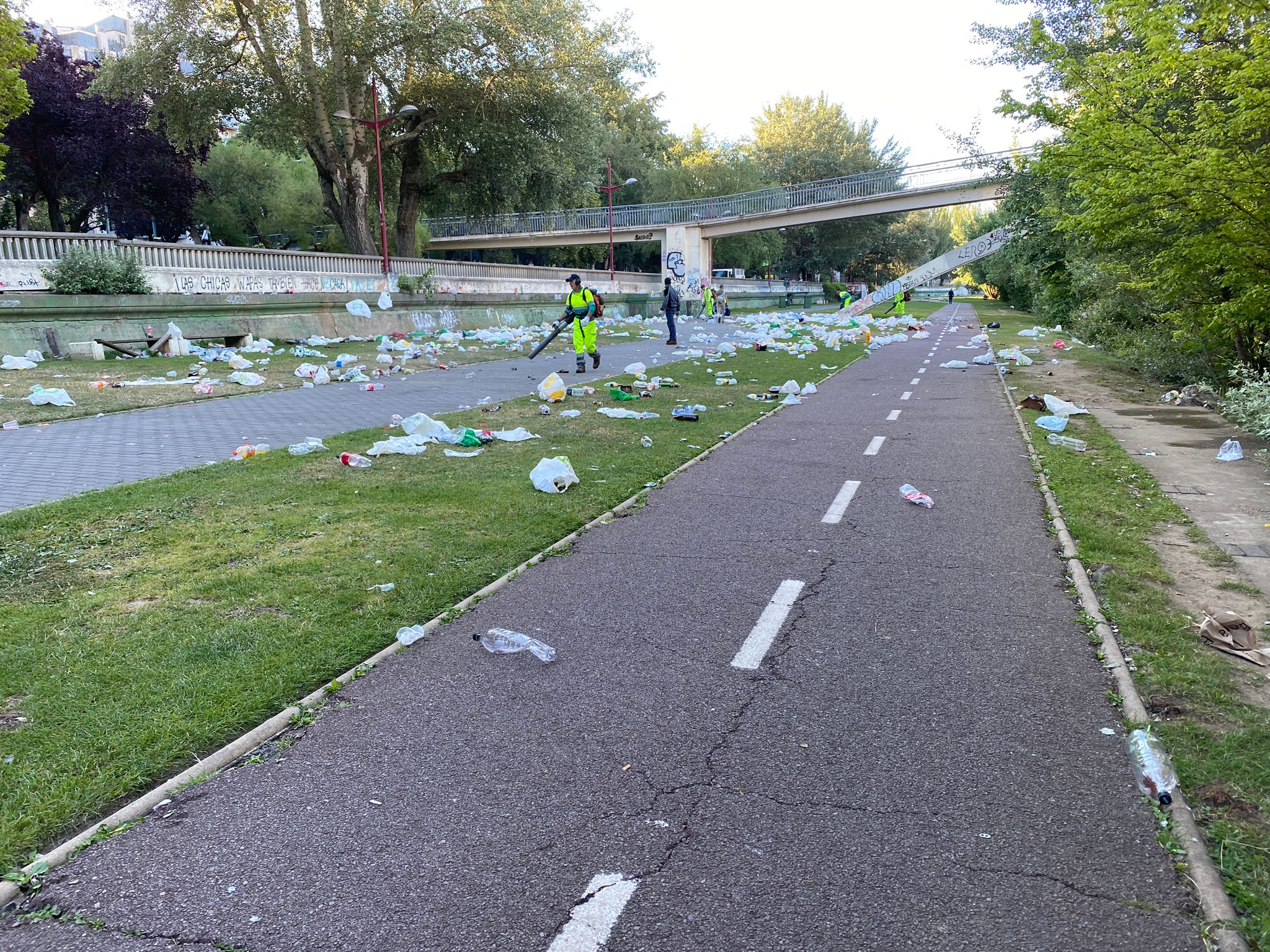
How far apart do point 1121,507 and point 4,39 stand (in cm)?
2748

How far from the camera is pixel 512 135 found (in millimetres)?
34219

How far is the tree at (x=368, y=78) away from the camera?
3036 centimetres

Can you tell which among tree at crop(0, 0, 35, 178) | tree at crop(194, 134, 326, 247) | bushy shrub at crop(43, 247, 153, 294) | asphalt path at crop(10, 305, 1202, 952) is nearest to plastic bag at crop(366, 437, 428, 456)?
asphalt path at crop(10, 305, 1202, 952)

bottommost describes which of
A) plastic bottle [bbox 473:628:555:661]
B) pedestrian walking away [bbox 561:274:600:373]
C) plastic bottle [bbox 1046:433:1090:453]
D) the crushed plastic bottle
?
plastic bottle [bbox 473:628:555:661]

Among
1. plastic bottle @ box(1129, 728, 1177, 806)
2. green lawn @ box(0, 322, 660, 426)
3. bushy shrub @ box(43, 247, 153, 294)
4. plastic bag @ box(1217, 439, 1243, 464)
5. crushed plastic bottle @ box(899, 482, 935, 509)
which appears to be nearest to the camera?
plastic bottle @ box(1129, 728, 1177, 806)

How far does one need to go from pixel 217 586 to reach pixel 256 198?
6090 centimetres

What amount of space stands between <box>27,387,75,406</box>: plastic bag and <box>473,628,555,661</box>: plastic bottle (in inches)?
455

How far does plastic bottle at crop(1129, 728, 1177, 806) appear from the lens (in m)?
3.26

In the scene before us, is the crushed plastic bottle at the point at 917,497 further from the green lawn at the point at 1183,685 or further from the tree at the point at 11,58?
the tree at the point at 11,58

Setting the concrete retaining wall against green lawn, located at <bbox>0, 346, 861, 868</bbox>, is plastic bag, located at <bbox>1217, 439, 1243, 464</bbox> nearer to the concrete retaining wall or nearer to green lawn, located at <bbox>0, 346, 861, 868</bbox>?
green lawn, located at <bbox>0, 346, 861, 868</bbox>

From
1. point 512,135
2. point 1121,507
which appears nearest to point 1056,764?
point 1121,507

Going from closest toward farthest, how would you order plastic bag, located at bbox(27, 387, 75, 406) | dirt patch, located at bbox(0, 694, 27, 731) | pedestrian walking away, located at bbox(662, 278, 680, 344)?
dirt patch, located at bbox(0, 694, 27, 731)
plastic bag, located at bbox(27, 387, 75, 406)
pedestrian walking away, located at bbox(662, 278, 680, 344)

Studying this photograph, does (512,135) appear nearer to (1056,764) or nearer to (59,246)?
(59,246)

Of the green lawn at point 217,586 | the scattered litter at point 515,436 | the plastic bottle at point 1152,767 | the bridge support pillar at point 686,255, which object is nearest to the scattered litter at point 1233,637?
the plastic bottle at point 1152,767
